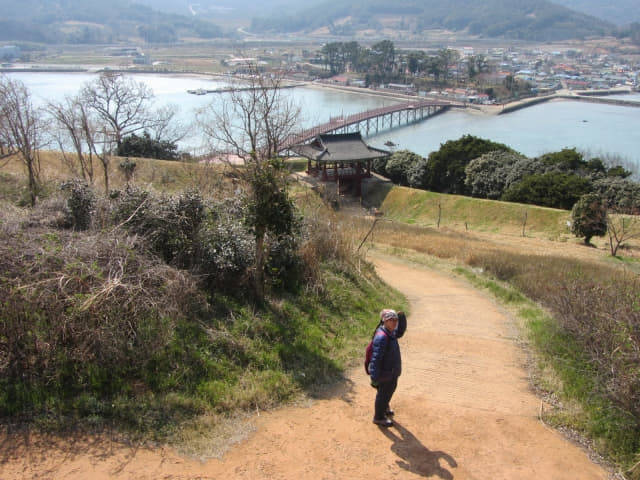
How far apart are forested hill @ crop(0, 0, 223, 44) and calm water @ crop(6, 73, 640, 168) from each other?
204 ft

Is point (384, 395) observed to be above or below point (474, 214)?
above

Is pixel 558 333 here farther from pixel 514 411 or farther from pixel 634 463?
pixel 634 463

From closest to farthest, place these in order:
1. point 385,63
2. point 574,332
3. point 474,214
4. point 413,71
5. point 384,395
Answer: point 384,395 < point 574,332 < point 474,214 < point 413,71 < point 385,63

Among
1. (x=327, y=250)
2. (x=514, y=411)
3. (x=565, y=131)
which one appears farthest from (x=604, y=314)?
(x=565, y=131)

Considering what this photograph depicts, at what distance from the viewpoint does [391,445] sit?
183 inches

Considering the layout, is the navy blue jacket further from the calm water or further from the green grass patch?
the calm water

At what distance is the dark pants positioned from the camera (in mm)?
4793

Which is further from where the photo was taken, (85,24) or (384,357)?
(85,24)

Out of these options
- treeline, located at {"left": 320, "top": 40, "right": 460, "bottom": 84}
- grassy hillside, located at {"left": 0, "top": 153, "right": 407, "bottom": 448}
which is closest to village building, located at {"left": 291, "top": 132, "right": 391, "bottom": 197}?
grassy hillside, located at {"left": 0, "top": 153, "right": 407, "bottom": 448}

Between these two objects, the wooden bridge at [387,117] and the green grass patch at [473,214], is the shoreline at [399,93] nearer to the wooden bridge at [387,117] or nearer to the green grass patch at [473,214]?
the wooden bridge at [387,117]

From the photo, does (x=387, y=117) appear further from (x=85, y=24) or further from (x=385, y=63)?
(x=85, y=24)

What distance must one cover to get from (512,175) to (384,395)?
2723 cm

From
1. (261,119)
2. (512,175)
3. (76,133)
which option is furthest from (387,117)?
(76,133)

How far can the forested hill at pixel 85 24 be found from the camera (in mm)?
130625
